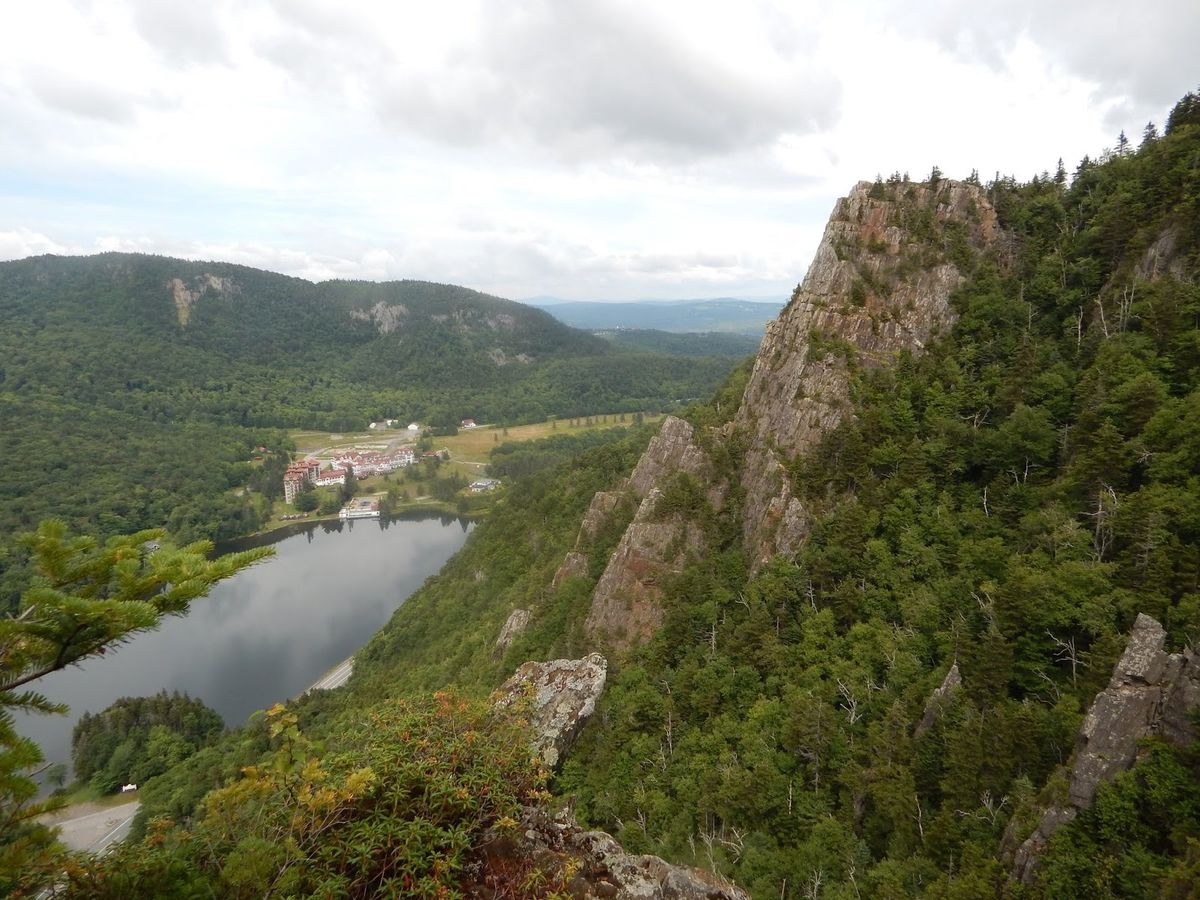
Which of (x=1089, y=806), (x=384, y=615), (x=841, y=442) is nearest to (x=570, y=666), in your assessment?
(x=1089, y=806)

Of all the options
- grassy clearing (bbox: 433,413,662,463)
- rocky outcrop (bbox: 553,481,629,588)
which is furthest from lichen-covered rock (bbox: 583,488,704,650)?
grassy clearing (bbox: 433,413,662,463)

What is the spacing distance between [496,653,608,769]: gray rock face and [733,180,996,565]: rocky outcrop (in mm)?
12449

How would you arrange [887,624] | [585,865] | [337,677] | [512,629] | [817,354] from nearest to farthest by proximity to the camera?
1. [585,865]
2. [887,624]
3. [817,354]
4. [512,629]
5. [337,677]

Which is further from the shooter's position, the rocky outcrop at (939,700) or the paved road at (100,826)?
the paved road at (100,826)

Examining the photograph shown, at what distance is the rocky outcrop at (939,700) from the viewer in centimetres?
1345

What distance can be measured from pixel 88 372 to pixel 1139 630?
178118 mm

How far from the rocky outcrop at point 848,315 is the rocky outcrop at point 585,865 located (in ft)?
59.1

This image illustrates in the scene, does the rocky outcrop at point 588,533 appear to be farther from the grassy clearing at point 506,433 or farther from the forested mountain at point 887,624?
the grassy clearing at point 506,433

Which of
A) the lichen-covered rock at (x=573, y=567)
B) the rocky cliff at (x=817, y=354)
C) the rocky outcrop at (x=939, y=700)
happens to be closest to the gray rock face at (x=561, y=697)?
the rocky outcrop at (x=939, y=700)

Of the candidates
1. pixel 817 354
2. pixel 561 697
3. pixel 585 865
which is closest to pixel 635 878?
pixel 585 865

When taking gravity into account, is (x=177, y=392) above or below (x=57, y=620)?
below

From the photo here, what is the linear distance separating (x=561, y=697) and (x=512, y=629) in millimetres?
19776

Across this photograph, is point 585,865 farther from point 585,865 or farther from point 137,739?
point 137,739

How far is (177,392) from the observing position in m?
143
